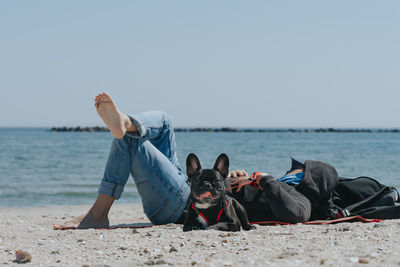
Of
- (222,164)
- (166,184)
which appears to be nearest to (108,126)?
(166,184)

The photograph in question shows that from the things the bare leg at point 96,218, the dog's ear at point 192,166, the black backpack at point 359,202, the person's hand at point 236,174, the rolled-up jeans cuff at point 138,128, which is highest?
the rolled-up jeans cuff at point 138,128

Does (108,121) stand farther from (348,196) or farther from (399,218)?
(399,218)

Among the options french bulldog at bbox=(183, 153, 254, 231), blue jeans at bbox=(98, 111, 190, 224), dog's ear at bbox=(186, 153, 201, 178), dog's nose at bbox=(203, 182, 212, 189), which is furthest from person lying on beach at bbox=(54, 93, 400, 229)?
dog's nose at bbox=(203, 182, 212, 189)

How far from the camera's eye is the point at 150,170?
4145 mm

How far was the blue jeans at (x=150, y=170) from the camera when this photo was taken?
408cm

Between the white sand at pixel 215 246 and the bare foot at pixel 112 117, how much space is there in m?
0.92

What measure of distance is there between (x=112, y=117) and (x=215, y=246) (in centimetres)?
133

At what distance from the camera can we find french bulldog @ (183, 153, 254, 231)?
3.45 metres

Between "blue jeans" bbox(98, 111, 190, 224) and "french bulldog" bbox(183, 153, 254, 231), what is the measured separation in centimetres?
56

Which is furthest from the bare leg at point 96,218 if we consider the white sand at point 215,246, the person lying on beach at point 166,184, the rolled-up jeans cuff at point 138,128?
the rolled-up jeans cuff at point 138,128

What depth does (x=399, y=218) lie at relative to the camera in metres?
4.70

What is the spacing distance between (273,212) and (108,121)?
1752mm

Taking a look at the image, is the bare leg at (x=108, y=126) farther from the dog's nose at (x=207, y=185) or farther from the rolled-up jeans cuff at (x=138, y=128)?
the dog's nose at (x=207, y=185)

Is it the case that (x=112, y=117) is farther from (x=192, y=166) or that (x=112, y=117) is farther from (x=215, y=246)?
(x=215, y=246)
